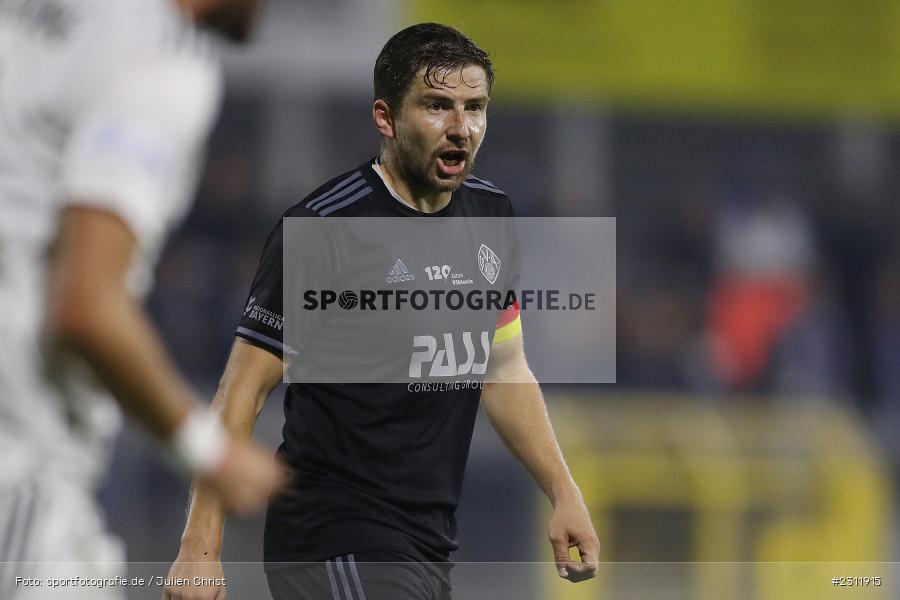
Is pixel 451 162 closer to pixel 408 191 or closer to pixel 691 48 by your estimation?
pixel 408 191

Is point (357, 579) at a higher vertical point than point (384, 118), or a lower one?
lower

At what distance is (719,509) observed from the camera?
8.80 m

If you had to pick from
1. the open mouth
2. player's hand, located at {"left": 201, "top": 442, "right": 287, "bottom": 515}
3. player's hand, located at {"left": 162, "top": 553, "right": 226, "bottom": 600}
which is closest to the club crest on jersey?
the open mouth

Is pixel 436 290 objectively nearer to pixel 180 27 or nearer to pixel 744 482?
pixel 180 27

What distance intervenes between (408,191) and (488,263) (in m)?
0.34

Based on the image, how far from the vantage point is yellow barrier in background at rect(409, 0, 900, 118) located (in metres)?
10.1

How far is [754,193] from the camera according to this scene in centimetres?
1180

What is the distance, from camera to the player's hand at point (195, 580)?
3502 millimetres

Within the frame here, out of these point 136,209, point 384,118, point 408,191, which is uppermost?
point 384,118

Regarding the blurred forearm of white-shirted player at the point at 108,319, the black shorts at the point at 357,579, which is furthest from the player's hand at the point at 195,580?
the blurred forearm of white-shirted player at the point at 108,319

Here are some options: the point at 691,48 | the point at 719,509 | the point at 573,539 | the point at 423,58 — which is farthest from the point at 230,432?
the point at 691,48

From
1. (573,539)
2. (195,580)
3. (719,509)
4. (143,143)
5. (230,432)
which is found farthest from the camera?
(719,509)

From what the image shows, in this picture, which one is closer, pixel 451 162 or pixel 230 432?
pixel 230 432

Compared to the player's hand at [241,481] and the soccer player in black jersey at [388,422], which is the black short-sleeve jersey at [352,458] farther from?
the player's hand at [241,481]
